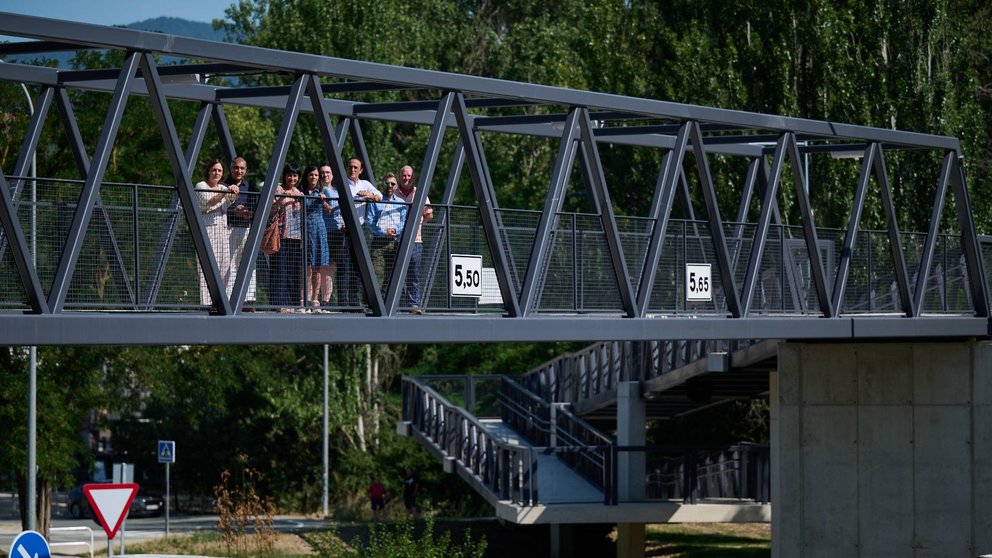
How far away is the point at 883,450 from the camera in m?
23.0

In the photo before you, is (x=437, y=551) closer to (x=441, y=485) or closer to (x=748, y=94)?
(x=748, y=94)

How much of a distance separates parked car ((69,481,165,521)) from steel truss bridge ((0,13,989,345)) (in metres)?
31.5

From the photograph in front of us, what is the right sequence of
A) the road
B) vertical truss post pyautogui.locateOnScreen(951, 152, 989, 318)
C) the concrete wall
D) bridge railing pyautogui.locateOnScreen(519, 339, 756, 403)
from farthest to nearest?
the road < bridge railing pyautogui.locateOnScreen(519, 339, 756, 403) < vertical truss post pyautogui.locateOnScreen(951, 152, 989, 318) < the concrete wall

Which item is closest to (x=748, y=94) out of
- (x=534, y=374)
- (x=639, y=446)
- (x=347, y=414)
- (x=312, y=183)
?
(x=534, y=374)

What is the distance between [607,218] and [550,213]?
3.53 ft

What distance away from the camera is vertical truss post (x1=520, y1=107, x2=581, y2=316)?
1681 centimetres

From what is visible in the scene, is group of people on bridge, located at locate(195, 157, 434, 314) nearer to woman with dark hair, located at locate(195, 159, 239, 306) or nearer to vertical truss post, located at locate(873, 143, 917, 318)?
woman with dark hair, located at locate(195, 159, 239, 306)

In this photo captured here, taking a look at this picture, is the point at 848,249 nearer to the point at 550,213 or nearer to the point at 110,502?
the point at 550,213

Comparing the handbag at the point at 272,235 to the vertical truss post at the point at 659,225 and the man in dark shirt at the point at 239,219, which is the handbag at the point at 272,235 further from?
the vertical truss post at the point at 659,225

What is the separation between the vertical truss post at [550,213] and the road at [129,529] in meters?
17.7

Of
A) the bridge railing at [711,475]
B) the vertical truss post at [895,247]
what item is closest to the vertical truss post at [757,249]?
the vertical truss post at [895,247]

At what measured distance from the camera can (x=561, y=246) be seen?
1844cm

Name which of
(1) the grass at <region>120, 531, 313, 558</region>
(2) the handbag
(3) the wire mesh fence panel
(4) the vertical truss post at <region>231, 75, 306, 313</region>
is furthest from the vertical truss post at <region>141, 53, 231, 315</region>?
(1) the grass at <region>120, 531, 313, 558</region>

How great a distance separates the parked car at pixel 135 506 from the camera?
50.5m
